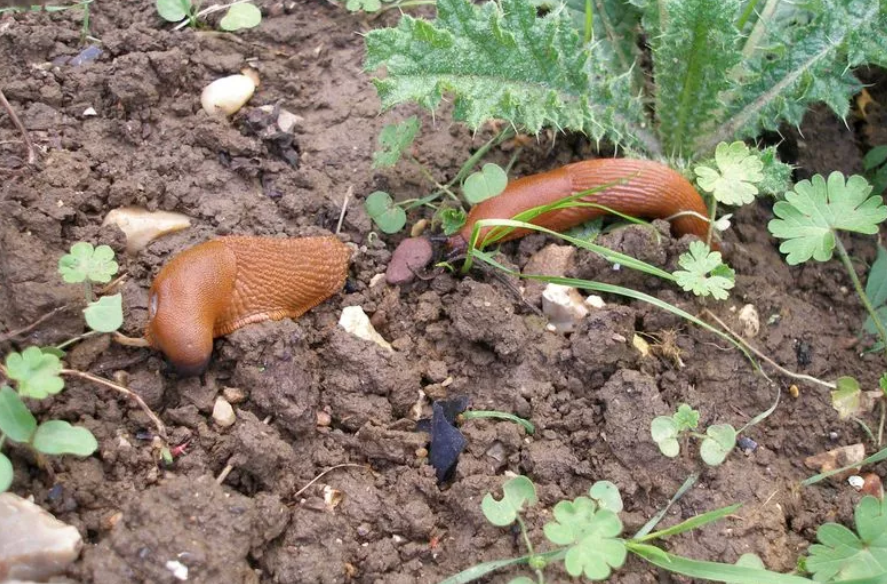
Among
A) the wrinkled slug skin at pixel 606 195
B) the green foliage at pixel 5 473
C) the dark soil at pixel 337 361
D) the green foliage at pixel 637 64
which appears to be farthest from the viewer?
the wrinkled slug skin at pixel 606 195

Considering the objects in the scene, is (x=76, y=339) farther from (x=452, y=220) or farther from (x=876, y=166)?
(x=876, y=166)

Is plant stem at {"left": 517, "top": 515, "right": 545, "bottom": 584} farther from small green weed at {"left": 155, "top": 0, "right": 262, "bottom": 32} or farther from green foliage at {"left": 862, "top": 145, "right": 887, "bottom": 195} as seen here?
small green weed at {"left": 155, "top": 0, "right": 262, "bottom": 32}

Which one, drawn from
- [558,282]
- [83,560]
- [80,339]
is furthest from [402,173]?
[83,560]

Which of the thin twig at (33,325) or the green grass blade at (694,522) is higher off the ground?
the thin twig at (33,325)

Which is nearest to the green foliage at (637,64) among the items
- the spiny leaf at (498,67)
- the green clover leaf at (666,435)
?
the spiny leaf at (498,67)

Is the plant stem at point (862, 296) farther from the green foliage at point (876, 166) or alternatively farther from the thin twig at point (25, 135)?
the thin twig at point (25, 135)

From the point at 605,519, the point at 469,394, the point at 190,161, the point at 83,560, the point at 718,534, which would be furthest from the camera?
the point at 190,161

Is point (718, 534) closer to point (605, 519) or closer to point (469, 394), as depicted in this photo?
point (605, 519)
